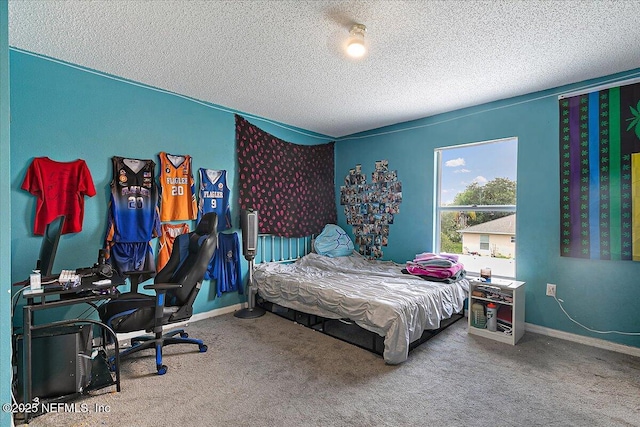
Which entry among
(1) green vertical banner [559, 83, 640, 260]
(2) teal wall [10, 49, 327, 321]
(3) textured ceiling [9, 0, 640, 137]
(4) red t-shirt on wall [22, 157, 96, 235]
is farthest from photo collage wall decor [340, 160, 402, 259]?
(4) red t-shirt on wall [22, 157, 96, 235]

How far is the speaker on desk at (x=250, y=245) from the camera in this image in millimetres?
3457

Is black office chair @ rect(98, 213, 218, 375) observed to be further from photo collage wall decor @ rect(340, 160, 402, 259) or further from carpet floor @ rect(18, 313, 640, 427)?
photo collage wall decor @ rect(340, 160, 402, 259)

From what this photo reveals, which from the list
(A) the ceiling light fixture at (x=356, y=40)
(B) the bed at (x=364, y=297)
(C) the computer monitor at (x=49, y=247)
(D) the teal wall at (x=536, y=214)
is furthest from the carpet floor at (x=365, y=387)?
(A) the ceiling light fixture at (x=356, y=40)

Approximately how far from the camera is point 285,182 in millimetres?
4188

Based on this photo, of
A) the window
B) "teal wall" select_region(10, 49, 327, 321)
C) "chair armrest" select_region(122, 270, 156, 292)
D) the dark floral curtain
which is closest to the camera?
"teal wall" select_region(10, 49, 327, 321)

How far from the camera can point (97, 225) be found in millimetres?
2684

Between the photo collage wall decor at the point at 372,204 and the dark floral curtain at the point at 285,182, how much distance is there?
1.11 feet

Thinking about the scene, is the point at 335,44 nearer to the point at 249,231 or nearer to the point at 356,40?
the point at 356,40

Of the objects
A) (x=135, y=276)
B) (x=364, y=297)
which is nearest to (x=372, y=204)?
(x=364, y=297)

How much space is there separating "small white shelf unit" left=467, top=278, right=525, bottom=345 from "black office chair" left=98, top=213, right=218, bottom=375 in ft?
8.36

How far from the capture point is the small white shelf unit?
274 cm

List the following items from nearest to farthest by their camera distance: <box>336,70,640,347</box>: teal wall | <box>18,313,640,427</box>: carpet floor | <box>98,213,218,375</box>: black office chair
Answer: <box>18,313,640,427</box>: carpet floor → <box>98,213,218,375</box>: black office chair → <box>336,70,640,347</box>: teal wall

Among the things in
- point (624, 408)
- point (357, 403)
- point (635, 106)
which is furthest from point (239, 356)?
point (635, 106)

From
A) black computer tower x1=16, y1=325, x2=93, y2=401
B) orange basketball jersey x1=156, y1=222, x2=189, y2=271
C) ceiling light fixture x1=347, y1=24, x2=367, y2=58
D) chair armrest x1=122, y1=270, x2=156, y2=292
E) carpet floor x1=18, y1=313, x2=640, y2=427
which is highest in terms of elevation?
ceiling light fixture x1=347, y1=24, x2=367, y2=58
